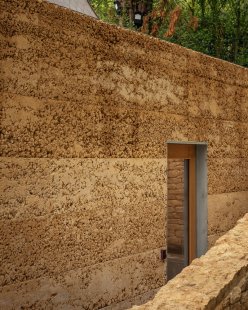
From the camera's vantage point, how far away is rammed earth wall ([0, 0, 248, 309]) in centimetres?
342

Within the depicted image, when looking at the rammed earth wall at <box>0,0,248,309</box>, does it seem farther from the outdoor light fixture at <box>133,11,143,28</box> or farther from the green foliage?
the outdoor light fixture at <box>133,11,143,28</box>

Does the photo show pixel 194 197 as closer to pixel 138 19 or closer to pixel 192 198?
pixel 192 198

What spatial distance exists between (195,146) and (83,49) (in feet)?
8.14

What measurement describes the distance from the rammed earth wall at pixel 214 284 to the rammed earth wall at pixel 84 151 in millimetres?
1059

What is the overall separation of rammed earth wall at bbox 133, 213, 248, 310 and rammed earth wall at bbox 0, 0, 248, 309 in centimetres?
106

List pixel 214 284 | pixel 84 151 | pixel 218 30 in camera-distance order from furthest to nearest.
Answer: pixel 218 30 → pixel 84 151 → pixel 214 284

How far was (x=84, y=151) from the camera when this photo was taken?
3977mm

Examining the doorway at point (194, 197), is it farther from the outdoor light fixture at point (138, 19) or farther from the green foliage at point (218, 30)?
the outdoor light fixture at point (138, 19)

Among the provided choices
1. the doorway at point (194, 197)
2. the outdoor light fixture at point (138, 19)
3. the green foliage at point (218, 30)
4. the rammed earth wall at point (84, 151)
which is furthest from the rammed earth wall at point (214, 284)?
the outdoor light fixture at point (138, 19)

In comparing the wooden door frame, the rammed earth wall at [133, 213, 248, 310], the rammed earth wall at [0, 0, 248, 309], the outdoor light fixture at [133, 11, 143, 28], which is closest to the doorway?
the wooden door frame

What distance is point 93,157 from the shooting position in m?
4.06

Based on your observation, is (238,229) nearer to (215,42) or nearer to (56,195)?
(56,195)

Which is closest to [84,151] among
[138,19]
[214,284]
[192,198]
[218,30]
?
[214,284]

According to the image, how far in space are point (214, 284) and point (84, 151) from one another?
5.67ft
